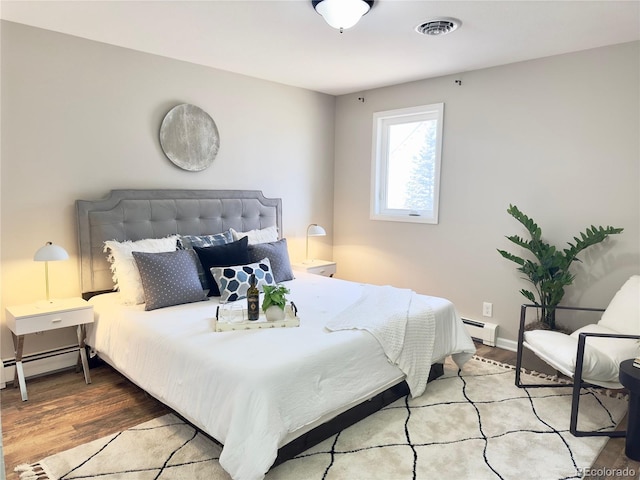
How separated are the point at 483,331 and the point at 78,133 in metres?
3.77

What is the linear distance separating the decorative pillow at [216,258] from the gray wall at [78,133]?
825 millimetres

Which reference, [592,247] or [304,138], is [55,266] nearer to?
[304,138]

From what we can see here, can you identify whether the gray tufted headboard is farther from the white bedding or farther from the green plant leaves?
the green plant leaves

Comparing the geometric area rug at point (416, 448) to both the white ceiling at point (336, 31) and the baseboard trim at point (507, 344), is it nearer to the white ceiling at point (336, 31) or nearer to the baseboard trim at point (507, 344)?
the baseboard trim at point (507, 344)

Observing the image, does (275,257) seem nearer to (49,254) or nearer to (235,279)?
(235,279)

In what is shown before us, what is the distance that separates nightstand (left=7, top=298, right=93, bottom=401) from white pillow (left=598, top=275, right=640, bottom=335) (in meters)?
3.58

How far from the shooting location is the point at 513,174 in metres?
3.83

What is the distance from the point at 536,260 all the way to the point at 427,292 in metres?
1.12

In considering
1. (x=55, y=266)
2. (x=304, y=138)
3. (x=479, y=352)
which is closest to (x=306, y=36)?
(x=304, y=138)

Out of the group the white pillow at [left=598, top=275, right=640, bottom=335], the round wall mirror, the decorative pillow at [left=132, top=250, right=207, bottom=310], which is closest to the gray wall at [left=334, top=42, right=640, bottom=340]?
the white pillow at [left=598, top=275, right=640, bottom=335]

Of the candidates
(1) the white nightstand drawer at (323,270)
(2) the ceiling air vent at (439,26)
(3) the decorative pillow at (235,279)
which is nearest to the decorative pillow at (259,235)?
(1) the white nightstand drawer at (323,270)

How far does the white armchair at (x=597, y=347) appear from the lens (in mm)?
2506

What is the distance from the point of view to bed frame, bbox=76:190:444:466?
2879 millimetres

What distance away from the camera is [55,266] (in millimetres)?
3215
